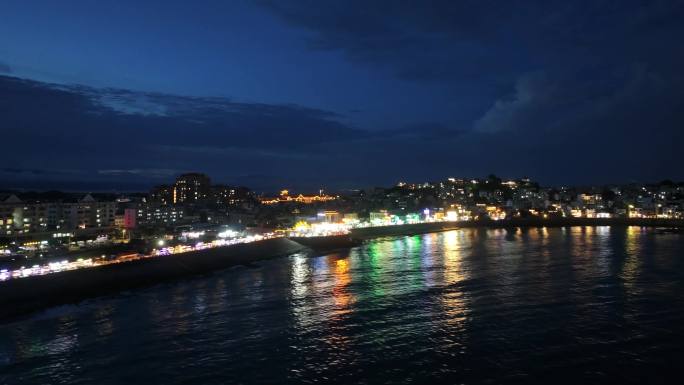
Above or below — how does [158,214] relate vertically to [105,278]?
above

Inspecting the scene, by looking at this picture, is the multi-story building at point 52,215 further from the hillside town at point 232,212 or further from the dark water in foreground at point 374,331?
the dark water in foreground at point 374,331

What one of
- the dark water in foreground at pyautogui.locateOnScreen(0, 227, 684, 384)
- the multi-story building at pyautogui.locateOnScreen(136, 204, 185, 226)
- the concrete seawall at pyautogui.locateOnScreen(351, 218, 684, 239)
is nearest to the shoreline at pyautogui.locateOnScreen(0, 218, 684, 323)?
the dark water in foreground at pyautogui.locateOnScreen(0, 227, 684, 384)

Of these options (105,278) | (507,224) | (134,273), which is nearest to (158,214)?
(134,273)

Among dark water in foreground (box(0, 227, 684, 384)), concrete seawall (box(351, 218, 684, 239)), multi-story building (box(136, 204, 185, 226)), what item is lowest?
dark water in foreground (box(0, 227, 684, 384))

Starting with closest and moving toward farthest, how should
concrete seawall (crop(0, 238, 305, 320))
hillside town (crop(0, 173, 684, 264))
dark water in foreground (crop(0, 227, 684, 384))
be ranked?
dark water in foreground (crop(0, 227, 684, 384)) → concrete seawall (crop(0, 238, 305, 320)) → hillside town (crop(0, 173, 684, 264))

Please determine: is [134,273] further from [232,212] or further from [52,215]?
[232,212]

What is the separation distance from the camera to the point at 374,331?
19.2 m

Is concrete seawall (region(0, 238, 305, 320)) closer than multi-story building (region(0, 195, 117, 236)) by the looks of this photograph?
Yes

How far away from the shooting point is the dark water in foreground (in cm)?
1498

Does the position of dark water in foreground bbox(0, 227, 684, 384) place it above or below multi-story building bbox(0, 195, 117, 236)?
below

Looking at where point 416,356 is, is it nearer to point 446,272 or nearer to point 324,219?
point 446,272

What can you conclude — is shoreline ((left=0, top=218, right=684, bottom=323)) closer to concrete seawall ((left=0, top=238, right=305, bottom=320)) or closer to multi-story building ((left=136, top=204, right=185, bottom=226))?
concrete seawall ((left=0, top=238, right=305, bottom=320))

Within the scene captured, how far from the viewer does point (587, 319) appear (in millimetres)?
20062

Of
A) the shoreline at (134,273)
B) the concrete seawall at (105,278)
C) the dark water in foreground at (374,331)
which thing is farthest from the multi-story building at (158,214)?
the dark water in foreground at (374,331)
